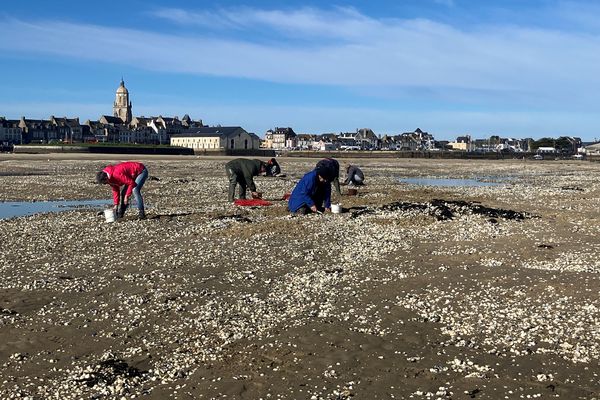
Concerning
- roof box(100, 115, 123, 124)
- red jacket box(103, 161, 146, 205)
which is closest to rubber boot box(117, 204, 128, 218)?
red jacket box(103, 161, 146, 205)

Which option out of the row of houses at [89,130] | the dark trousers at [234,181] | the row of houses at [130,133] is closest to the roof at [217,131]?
the row of houses at [130,133]

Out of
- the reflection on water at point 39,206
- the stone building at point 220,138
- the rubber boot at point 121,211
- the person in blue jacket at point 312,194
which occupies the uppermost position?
the stone building at point 220,138

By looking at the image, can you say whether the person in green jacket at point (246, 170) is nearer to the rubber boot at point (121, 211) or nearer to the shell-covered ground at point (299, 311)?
the rubber boot at point (121, 211)

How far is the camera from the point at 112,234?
15.3 meters

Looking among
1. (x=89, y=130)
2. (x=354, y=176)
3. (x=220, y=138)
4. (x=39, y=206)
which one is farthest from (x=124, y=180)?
(x=89, y=130)

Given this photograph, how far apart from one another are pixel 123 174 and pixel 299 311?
33.0 ft

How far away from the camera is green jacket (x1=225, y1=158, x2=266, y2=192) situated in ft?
71.3

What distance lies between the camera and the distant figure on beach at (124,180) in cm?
1672

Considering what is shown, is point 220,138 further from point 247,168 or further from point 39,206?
point 247,168

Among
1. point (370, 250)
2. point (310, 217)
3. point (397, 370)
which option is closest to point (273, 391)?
point (397, 370)

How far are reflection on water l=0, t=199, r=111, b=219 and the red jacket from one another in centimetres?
513

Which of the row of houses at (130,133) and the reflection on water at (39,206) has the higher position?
the row of houses at (130,133)

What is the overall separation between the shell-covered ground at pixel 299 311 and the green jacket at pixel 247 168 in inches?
202

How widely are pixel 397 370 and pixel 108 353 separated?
130 inches
